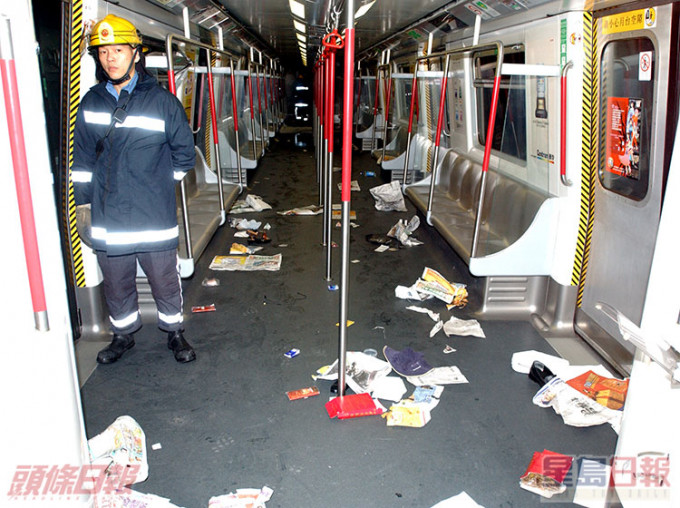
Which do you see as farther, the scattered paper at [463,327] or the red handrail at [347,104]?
the scattered paper at [463,327]

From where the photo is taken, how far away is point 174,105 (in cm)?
339

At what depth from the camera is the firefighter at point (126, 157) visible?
324 cm

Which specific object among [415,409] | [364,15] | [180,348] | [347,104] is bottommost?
[415,409]

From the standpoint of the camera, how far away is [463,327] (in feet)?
13.9

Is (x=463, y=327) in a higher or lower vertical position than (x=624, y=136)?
lower

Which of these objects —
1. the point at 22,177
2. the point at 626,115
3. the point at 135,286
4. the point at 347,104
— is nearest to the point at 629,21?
the point at 626,115

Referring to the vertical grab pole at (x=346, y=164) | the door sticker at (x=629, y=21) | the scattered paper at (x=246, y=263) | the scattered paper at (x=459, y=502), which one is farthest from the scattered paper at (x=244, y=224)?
the scattered paper at (x=459, y=502)

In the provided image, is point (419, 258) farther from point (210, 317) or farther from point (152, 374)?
point (152, 374)

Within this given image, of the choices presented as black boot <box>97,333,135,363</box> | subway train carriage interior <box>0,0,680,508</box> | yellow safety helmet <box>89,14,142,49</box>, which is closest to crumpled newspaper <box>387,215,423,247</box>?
subway train carriage interior <box>0,0,680,508</box>

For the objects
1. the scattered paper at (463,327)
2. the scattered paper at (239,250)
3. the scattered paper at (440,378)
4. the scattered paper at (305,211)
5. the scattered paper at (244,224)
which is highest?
the scattered paper at (305,211)

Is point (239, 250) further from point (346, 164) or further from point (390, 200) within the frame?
point (346, 164)

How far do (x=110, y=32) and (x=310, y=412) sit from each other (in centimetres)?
247

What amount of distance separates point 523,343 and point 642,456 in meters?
2.43

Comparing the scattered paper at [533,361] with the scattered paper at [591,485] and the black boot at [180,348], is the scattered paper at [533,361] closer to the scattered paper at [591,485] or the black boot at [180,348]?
the scattered paper at [591,485]
